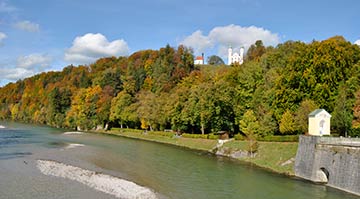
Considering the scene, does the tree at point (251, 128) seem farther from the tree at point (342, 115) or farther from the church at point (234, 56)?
the church at point (234, 56)

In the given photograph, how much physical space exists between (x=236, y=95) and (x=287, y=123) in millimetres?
17678

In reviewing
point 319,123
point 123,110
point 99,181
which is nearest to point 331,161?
point 319,123

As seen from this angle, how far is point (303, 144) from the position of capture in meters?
37.3

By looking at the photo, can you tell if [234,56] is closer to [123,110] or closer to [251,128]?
[123,110]

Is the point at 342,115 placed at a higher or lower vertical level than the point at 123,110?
lower

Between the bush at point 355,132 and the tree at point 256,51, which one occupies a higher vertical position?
the tree at point 256,51

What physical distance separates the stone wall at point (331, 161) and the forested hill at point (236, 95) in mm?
8584

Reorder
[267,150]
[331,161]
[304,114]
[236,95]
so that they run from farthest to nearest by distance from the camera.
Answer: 1. [236,95]
2. [304,114]
3. [267,150]
4. [331,161]

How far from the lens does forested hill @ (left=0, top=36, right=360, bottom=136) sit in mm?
47219

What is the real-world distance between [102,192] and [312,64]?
34.5 meters

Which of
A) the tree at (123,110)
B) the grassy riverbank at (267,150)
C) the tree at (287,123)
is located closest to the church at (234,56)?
the tree at (123,110)

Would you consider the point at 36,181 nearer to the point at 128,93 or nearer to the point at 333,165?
the point at 333,165

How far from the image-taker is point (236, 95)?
6412 centimetres

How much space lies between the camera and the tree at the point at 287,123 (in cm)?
4706
